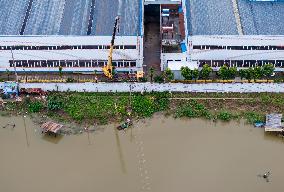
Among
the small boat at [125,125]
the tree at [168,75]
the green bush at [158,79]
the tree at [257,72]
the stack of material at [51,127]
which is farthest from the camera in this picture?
the green bush at [158,79]

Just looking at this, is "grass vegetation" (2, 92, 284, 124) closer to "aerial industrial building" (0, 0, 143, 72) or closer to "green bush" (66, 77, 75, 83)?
"green bush" (66, 77, 75, 83)

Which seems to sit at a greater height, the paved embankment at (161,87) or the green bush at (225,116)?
the paved embankment at (161,87)

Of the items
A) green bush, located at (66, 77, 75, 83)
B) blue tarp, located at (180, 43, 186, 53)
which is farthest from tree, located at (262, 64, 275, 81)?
green bush, located at (66, 77, 75, 83)

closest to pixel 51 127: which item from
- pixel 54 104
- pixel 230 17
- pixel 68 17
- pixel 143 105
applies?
pixel 54 104

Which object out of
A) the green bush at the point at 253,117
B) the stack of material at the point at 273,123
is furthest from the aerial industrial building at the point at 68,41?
the stack of material at the point at 273,123

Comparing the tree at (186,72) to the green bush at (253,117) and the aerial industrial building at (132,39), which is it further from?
the green bush at (253,117)

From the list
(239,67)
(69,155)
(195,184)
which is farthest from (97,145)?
(239,67)
